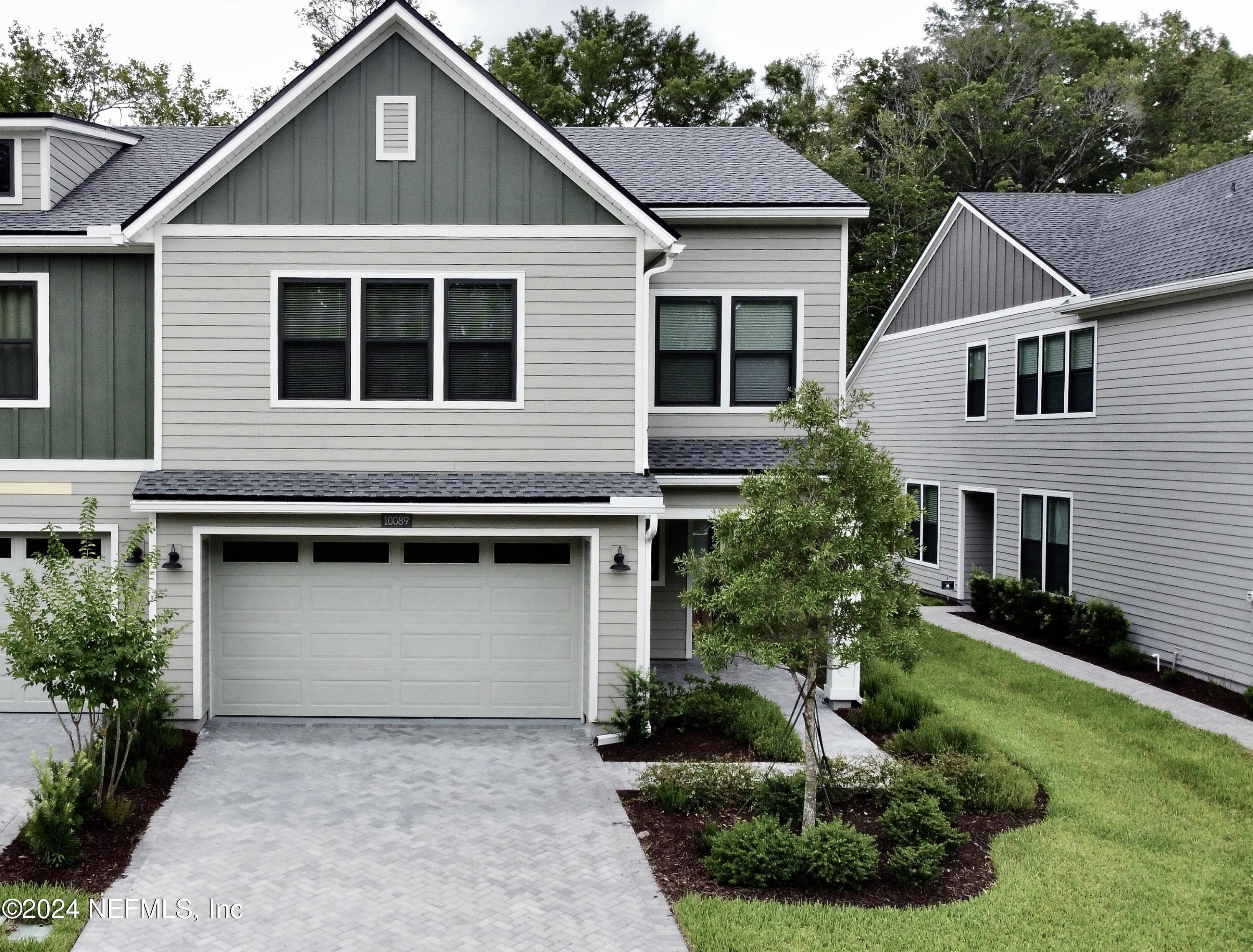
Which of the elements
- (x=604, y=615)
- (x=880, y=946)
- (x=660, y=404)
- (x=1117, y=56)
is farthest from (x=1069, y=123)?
(x=880, y=946)

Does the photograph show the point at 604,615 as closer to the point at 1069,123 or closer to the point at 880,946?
the point at 880,946

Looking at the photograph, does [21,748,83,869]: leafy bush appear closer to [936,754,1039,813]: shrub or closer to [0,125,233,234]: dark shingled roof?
[0,125,233,234]: dark shingled roof

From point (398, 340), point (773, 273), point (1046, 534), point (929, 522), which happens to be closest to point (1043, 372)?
point (1046, 534)

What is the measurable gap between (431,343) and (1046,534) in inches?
472

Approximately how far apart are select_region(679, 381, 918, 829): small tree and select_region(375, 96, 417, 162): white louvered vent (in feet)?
17.7

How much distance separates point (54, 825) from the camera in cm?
738

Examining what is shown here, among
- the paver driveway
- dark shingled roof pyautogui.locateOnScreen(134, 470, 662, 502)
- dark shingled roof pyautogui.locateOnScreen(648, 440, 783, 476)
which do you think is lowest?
the paver driveway

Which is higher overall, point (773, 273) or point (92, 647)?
point (773, 273)

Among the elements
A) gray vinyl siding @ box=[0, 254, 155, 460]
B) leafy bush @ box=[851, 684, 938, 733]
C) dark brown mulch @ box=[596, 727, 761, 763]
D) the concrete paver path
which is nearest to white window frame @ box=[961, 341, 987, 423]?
the concrete paver path

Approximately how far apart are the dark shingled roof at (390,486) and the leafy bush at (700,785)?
2.98 meters

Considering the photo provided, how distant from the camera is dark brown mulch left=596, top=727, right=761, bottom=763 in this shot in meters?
10.2

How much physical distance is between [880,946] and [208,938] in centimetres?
440

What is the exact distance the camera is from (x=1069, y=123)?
35.8m

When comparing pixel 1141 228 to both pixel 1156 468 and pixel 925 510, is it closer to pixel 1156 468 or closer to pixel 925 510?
pixel 1156 468
